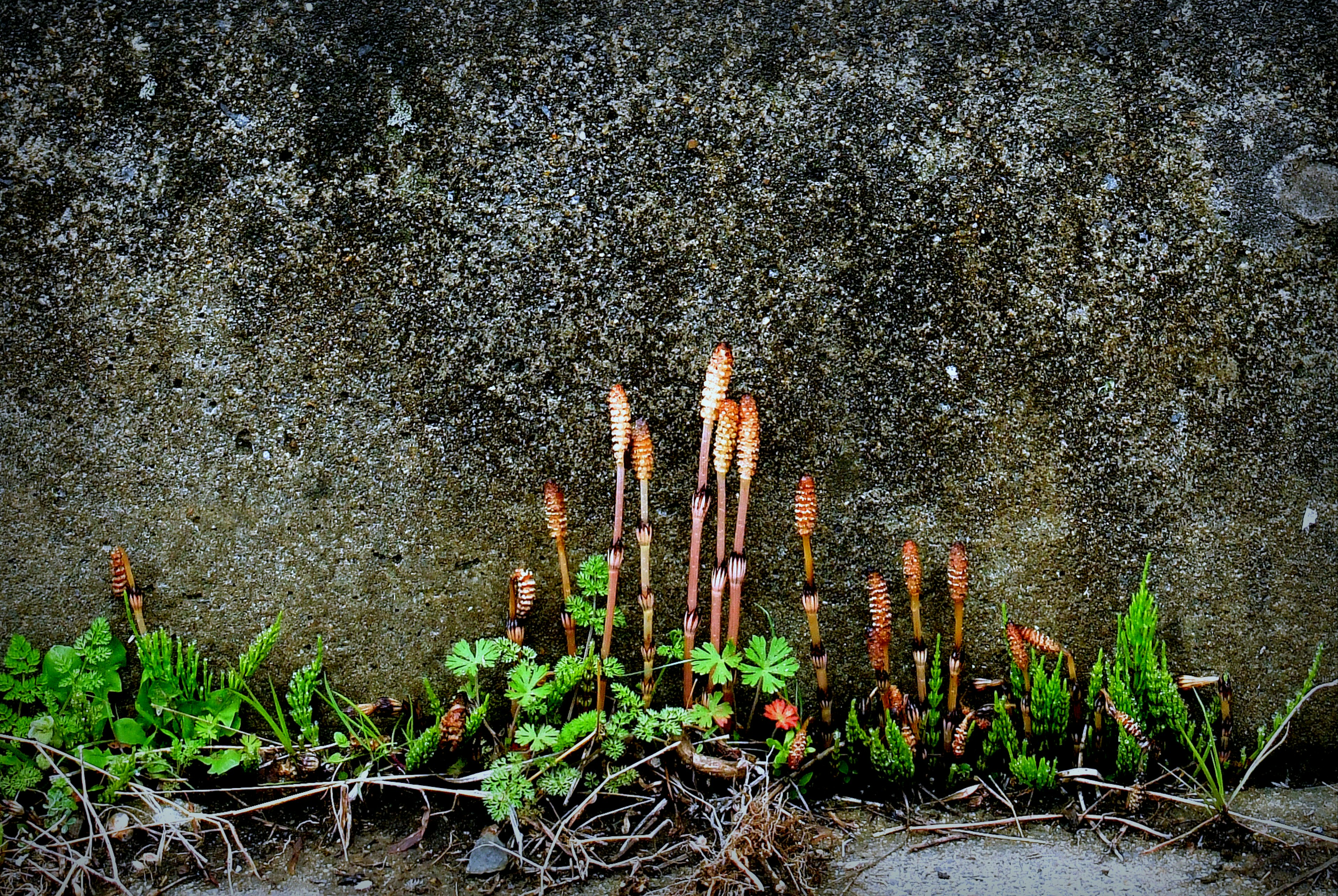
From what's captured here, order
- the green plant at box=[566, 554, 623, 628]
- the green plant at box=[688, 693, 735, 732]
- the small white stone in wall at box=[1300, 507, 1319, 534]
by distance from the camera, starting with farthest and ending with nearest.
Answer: the small white stone in wall at box=[1300, 507, 1319, 534] → the green plant at box=[566, 554, 623, 628] → the green plant at box=[688, 693, 735, 732]

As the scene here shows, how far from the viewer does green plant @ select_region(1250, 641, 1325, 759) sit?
198cm

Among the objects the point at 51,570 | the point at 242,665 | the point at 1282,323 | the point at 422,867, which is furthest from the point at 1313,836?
the point at 51,570

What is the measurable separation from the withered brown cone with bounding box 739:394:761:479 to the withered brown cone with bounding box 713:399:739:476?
2 cm

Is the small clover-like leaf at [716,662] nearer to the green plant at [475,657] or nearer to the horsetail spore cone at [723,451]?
the horsetail spore cone at [723,451]

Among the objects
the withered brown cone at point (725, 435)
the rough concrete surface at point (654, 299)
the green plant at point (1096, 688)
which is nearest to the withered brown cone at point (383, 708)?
the rough concrete surface at point (654, 299)

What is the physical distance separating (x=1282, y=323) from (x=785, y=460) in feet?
4.12

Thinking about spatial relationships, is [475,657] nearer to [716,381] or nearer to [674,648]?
[674,648]

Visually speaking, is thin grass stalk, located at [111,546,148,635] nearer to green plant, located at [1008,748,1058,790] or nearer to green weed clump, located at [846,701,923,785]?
green weed clump, located at [846,701,923,785]

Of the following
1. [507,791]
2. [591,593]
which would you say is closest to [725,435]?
[591,593]

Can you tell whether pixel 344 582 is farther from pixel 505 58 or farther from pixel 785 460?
pixel 505 58

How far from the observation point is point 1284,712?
208 cm

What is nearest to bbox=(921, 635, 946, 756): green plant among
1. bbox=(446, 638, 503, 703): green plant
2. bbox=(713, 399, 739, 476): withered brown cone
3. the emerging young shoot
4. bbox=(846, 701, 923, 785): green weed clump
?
bbox=(846, 701, 923, 785): green weed clump

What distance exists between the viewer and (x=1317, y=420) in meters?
2.05

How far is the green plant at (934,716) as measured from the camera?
6.45 feet
